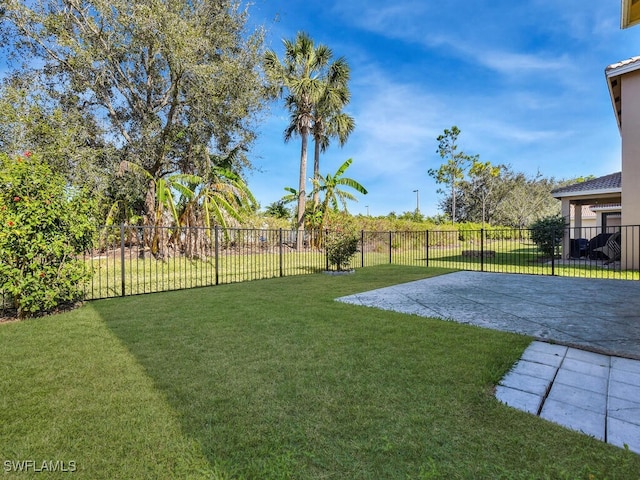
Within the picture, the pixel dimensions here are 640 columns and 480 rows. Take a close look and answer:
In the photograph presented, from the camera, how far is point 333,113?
19.8m

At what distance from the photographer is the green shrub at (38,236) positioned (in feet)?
14.4

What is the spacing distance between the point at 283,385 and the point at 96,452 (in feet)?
4.16

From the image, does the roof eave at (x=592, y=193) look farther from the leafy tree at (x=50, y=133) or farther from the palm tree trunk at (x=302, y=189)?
the leafy tree at (x=50, y=133)

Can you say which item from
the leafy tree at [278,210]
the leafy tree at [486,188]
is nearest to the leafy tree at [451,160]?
the leafy tree at [486,188]

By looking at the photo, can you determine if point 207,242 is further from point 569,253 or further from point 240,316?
point 569,253

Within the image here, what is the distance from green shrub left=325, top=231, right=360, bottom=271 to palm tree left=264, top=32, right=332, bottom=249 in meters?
7.18

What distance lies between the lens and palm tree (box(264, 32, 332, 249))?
17.6 metres

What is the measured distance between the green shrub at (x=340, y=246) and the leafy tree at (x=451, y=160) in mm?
26996

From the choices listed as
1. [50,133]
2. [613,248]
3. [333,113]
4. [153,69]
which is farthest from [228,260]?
[613,248]

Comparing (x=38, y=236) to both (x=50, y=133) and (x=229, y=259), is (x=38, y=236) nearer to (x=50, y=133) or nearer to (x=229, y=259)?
(x=50, y=133)

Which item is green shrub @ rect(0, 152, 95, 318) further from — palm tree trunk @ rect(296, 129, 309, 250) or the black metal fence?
palm tree trunk @ rect(296, 129, 309, 250)

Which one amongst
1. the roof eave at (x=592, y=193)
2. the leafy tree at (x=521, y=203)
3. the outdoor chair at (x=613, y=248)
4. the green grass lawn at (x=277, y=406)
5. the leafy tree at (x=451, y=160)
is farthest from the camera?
the leafy tree at (x=521, y=203)

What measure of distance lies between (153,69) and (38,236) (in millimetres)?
9672

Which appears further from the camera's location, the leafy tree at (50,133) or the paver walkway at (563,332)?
the leafy tree at (50,133)
